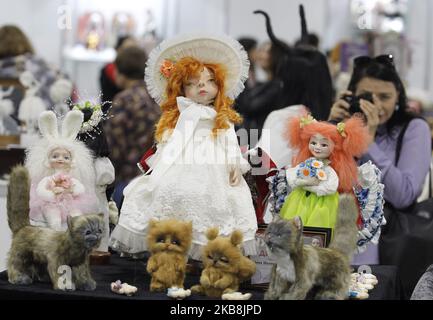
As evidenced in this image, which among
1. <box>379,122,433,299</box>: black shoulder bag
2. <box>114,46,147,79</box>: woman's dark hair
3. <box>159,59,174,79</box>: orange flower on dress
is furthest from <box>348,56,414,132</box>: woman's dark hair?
<box>114,46,147,79</box>: woman's dark hair

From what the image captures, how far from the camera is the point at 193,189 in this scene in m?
2.38

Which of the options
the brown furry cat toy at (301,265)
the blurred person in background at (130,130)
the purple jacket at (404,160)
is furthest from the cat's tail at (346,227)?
the blurred person in background at (130,130)

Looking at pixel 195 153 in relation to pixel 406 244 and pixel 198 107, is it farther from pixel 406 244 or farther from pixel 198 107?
pixel 406 244

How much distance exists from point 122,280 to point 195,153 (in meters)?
0.42

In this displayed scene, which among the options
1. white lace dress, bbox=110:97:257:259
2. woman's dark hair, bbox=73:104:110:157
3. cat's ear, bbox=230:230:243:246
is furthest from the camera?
woman's dark hair, bbox=73:104:110:157

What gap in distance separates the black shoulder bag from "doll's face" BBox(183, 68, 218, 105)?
963mm

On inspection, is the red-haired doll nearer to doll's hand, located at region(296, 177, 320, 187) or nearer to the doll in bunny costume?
doll's hand, located at region(296, 177, 320, 187)

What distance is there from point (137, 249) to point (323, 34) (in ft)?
19.1

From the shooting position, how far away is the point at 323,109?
3.26 meters

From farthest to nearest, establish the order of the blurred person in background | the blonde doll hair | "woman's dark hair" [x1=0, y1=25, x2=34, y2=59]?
"woman's dark hair" [x1=0, y1=25, x2=34, y2=59]
the blurred person in background
the blonde doll hair

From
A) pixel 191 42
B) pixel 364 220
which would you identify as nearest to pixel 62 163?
pixel 191 42

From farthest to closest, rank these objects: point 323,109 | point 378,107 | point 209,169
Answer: point 323,109, point 378,107, point 209,169

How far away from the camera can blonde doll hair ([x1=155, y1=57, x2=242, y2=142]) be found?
8.13 ft
